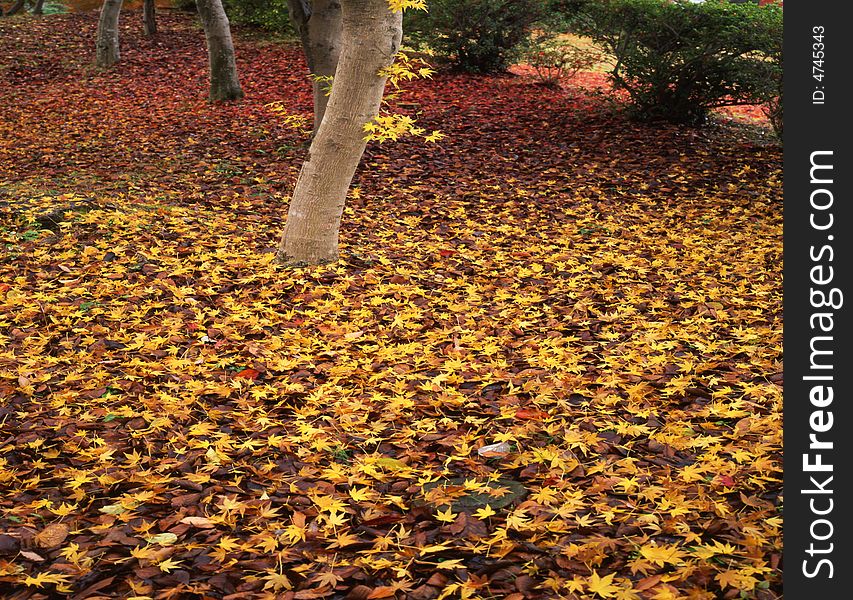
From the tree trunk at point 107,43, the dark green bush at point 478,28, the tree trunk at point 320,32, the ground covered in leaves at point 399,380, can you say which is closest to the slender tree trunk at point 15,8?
the tree trunk at point 107,43

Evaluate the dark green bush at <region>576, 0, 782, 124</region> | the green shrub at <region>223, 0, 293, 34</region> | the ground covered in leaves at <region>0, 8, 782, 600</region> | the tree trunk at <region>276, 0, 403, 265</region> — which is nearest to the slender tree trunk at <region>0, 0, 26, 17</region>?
the green shrub at <region>223, 0, 293, 34</region>

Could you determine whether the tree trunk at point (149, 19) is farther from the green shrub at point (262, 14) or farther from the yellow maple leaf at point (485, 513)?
the yellow maple leaf at point (485, 513)

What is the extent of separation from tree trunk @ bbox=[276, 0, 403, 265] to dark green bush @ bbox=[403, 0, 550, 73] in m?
7.51

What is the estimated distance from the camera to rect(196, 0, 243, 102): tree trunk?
10828 mm

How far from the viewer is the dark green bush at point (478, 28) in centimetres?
1236

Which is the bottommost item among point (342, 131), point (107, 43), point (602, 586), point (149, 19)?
point (602, 586)

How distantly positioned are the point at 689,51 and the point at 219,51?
7.03 meters

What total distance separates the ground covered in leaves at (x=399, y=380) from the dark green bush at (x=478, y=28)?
443 centimetres

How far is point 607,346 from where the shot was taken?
455 centimetres

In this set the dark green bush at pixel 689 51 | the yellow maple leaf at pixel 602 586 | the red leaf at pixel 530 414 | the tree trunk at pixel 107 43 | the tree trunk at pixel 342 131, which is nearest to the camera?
the yellow maple leaf at pixel 602 586

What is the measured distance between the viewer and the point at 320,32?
8289 millimetres

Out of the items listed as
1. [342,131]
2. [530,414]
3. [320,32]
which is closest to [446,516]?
[530,414]

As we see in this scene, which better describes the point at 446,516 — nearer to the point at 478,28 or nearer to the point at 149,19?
the point at 478,28

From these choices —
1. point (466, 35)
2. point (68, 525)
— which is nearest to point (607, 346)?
point (68, 525)
